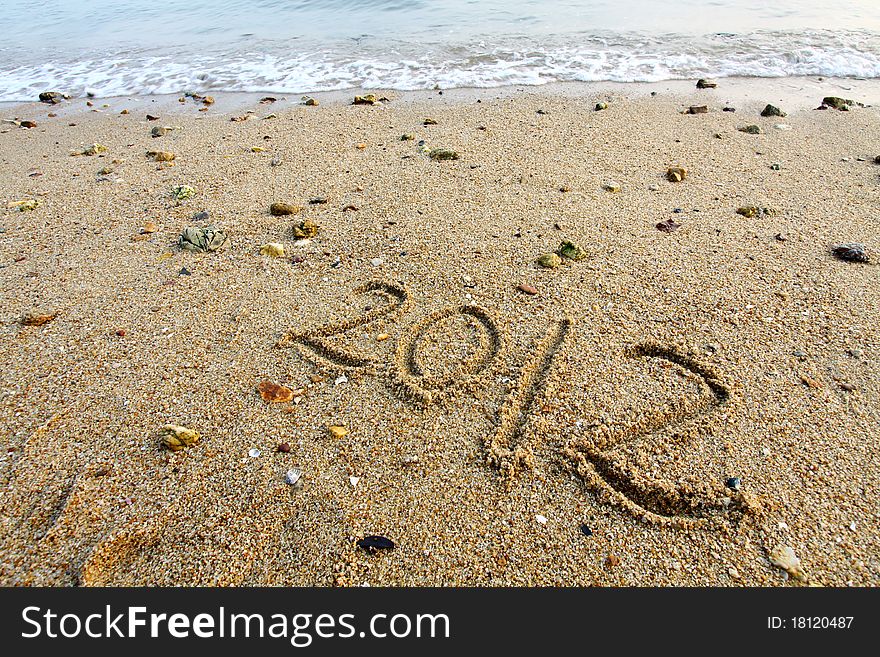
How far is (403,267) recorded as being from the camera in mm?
2992

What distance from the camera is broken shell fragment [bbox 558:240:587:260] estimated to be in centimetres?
302

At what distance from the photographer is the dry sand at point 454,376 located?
5.55 feet

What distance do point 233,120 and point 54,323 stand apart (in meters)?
3.80

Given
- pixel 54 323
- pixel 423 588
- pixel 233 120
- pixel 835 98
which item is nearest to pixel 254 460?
pixel 423 588

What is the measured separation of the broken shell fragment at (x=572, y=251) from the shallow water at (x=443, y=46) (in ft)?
14.8

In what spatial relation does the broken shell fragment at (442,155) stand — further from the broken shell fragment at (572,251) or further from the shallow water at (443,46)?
the shallow water at (443,46)

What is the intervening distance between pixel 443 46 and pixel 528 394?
761 cm

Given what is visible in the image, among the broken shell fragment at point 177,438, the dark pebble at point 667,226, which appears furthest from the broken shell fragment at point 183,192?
the dark pebble at point 667,226

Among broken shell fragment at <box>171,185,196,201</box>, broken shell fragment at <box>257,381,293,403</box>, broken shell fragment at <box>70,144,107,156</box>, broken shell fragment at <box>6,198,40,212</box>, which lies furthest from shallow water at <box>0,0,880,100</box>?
broken shell fragment at <box>257,381,293,403</box>

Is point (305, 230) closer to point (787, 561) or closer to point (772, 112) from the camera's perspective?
point (787, 561)

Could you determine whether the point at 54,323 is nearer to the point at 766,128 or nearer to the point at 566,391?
the point at 566,391

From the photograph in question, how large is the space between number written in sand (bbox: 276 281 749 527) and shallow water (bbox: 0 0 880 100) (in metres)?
5.25

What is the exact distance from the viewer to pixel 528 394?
2.19 metres

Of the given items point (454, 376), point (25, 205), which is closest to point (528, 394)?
point (454, 376)
